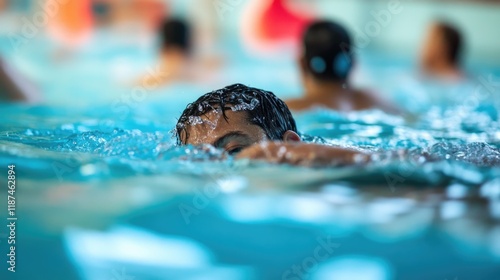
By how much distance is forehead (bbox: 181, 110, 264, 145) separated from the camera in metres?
2.42

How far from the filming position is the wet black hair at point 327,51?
4.43 metres

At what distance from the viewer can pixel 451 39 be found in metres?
Result: 6.22

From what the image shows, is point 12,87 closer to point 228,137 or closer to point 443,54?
point 228,137

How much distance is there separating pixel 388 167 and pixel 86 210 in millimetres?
861

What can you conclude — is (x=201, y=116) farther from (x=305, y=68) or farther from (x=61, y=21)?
(x=61, y=21)

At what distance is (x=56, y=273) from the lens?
1.97 metres

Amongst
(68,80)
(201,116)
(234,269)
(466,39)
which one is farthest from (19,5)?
(234,269)

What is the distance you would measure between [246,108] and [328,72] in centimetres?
212

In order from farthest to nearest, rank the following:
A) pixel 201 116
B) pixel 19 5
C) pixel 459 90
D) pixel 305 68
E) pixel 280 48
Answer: pixel 19 5 → pixel 280 48 → pixel 459 90 → pixel 305 68 → pixel 201 116

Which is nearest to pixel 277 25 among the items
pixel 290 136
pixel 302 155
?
pixel 290 136

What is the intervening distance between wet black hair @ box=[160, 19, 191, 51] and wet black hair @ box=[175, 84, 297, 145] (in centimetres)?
364

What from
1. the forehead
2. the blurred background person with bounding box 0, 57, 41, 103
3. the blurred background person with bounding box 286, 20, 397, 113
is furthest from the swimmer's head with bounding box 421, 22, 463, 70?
the forehead

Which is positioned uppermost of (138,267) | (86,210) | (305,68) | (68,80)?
(68,80)

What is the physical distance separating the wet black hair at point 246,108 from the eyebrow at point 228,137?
2.4 inches
